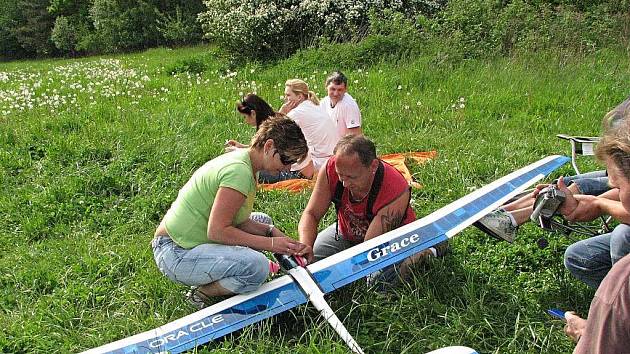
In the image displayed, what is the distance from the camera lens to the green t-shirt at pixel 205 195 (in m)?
3.52

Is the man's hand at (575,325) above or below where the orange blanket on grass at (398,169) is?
above

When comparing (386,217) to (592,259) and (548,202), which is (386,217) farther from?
(592,259)

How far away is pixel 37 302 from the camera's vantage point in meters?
4.12

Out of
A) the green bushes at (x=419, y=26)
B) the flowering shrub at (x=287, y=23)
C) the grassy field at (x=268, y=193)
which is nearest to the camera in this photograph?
the grassy field at (x=268, y=193)

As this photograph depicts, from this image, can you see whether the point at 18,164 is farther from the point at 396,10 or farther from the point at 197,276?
the point at 396,10

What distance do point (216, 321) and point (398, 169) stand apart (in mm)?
3163

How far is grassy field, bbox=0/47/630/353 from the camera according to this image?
360 cm

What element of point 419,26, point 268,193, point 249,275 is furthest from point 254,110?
point 419,26

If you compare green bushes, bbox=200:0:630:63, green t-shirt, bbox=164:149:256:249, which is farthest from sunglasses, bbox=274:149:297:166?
green bushes, bbox=200:0:630:63

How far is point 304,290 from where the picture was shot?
3598 mm

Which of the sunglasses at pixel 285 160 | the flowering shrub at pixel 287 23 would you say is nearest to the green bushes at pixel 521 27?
the flowering shrub at pixel 287 23

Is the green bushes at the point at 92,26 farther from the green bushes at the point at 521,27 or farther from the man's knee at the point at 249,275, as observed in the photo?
the man's knee at the point at 249,275

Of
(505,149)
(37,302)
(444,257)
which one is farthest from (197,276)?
(505,149)

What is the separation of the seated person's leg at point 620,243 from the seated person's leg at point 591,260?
6.4 inches
